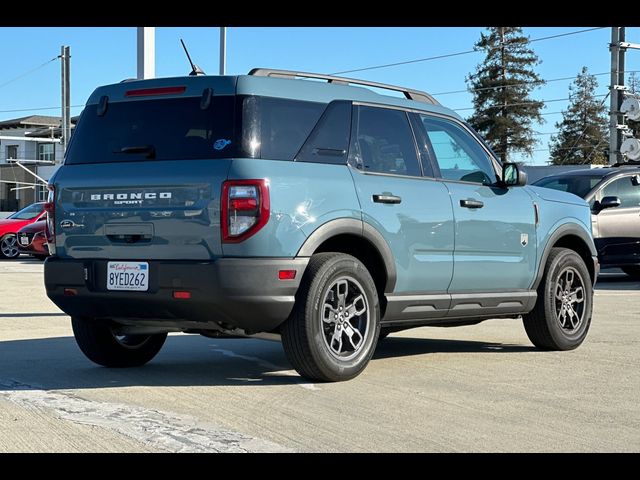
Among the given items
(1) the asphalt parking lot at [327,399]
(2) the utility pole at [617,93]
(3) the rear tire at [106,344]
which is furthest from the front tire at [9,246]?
(3) the rear tire at [106,344]

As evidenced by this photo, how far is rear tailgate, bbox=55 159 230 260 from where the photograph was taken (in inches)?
265

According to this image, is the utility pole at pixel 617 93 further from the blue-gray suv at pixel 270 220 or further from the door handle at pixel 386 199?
the door handle at pixel 386 199

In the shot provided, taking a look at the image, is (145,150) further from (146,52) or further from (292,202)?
(146,52)

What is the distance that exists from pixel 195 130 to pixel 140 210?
0.63 m

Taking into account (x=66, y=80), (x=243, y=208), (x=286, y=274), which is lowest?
(x=286, y=274)

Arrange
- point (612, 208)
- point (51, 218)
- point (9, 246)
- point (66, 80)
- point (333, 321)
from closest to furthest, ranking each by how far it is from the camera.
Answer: point (333, 321), point (51, 218), point (612, 208), point (9, 246), point (66, 80)

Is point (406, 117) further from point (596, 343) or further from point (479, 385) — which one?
point (596, 343)

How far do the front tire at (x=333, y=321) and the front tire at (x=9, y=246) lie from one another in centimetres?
2180

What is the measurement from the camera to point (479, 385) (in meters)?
7.18

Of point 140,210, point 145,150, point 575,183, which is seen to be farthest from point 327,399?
point 575,183

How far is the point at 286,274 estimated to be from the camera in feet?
22.1

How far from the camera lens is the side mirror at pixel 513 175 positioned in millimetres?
8469
